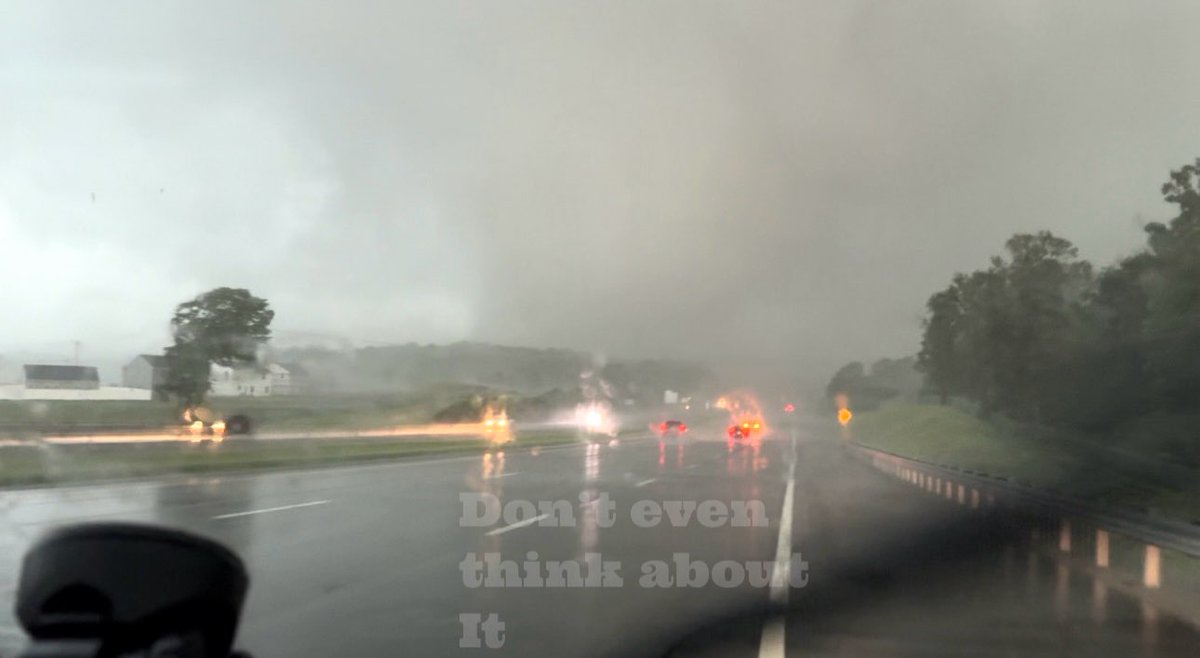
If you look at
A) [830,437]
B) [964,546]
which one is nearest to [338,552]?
[964,546]

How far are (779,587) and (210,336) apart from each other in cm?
2437

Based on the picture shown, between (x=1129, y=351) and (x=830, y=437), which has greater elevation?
(x=1129, y=351)

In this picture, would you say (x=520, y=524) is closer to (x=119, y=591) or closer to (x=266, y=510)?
(x=266, y=510)

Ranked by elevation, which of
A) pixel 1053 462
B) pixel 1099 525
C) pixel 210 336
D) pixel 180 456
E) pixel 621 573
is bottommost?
pixel 180 456

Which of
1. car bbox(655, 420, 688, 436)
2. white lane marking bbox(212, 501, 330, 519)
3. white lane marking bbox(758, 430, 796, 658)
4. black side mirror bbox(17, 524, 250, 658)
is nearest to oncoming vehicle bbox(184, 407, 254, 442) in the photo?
white lane marking bbox(212, 501, 330, 519)

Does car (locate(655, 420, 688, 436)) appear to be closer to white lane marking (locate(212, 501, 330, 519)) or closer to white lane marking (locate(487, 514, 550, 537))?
white lane marking (locate(212, 501, 330, 519))

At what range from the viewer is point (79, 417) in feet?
105

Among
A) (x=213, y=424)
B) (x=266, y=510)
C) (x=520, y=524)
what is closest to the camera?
(x=520, y=524)

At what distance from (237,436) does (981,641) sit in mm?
30762

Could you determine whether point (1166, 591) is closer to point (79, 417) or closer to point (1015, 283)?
point (79, 417)

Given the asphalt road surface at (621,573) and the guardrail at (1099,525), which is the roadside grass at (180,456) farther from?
the guardrail at (1099,525)

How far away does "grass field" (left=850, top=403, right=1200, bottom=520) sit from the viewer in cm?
2697

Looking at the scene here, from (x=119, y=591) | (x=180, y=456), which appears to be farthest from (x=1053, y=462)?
(x=119, y=591)

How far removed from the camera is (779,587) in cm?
1220
